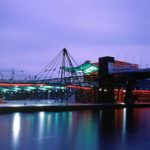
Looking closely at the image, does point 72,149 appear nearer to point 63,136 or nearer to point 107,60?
point 63,136

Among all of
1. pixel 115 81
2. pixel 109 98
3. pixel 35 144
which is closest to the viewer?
pixel 35 144

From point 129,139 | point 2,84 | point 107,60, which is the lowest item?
point 129,139

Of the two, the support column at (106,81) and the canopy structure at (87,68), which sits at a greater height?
the canopy structure at (87,68)

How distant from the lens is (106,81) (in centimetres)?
6294

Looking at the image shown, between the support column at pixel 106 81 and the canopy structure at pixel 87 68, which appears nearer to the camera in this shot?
the support column at pixel 106 81

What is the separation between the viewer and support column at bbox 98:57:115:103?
61.5 meters

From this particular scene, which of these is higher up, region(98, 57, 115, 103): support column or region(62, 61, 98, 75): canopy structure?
region(62, 61, 98, 75): canopy structure

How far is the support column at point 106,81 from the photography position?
202ft

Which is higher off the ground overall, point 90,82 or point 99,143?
point 90,82

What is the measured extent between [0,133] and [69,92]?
49234 millimetres

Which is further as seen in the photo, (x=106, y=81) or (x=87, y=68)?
(x=87, y=68)

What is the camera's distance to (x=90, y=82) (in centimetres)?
7081

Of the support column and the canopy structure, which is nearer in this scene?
the support column

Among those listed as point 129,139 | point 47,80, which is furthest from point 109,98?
point 129,139
